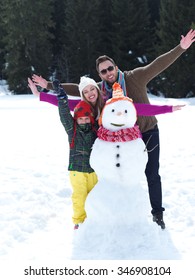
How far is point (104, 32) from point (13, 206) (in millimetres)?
22503

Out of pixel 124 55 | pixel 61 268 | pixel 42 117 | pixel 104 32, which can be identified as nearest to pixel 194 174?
pixel 61 268

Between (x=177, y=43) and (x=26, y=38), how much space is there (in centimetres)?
983

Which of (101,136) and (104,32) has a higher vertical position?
(104,32)

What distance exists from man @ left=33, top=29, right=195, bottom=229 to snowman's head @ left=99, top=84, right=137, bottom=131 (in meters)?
0.26

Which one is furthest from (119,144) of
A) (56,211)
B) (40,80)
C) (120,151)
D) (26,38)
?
(26,38)

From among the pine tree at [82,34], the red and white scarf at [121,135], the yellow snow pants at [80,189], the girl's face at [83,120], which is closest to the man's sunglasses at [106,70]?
the girl's face at [83,120]

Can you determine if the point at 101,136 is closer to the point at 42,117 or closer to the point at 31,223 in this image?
the point at 31,223

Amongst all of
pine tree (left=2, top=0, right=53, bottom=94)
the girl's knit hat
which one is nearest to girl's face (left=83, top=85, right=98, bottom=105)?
the girl's knit hat

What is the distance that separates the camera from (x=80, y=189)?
384 centimetres

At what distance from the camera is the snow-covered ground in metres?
3.29

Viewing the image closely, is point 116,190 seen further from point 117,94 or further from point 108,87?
point 108,87

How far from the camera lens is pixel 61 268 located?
3141 millimetres

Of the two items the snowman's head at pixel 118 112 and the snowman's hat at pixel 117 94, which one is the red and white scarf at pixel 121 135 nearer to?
the snowman's head at pixel 118 112

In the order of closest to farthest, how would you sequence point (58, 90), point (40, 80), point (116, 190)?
point (116, 190)
point (58, 90)
point (40, 80)
